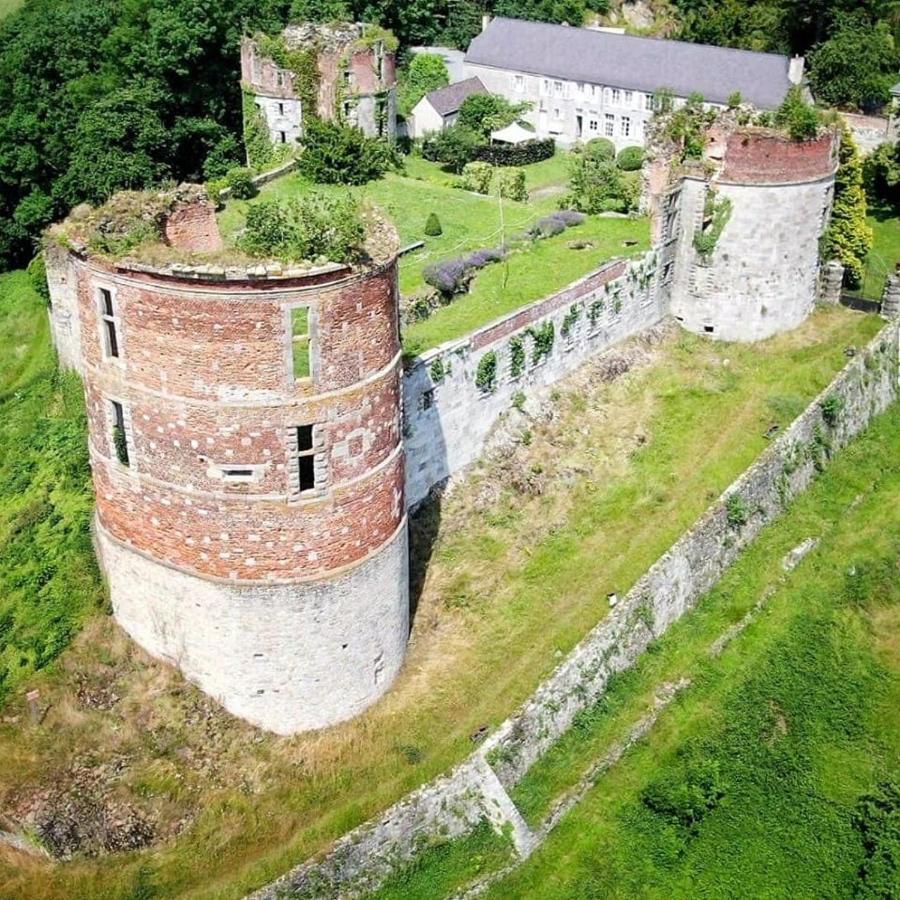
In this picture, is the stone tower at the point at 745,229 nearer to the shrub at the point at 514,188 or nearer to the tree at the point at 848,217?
the tree at the point at 848,217

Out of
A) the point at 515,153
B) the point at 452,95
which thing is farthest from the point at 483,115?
the point at 515,153

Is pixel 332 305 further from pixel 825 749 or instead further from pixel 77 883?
pixel 825 749

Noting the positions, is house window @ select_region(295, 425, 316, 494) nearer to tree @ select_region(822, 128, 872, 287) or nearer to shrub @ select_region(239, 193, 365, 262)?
shrub @ select_region(239, 193, 365, 262)

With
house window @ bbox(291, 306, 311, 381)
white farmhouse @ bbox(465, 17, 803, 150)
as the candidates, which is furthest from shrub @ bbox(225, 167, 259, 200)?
house window @ bbox(291, 306, 311, 381)

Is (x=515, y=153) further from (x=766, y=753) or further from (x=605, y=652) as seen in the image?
(x=766, y=753)

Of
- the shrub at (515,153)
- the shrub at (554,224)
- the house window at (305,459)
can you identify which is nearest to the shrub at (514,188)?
the shrub at (554,224)
